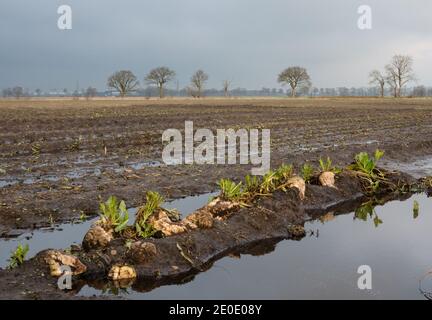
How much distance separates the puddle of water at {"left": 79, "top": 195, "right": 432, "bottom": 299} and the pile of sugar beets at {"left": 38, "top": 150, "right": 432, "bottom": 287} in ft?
1.05

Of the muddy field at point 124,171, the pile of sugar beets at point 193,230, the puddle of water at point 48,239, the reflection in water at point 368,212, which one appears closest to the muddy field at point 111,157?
the muddy field at point 124,171

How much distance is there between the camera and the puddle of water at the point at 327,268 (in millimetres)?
5723

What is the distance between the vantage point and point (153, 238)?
6.89m

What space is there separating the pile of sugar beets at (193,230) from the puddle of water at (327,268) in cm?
32

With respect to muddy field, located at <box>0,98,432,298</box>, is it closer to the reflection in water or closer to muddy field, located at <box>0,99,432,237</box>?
muddy field, located at <box>0,99,432,237</box>

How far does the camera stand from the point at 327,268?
21.4 ft

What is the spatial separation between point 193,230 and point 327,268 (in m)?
2.02

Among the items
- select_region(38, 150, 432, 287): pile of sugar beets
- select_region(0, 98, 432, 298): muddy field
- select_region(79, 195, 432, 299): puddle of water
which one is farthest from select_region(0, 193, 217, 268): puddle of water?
select_region(79, 195, 432, 299): puddle of water

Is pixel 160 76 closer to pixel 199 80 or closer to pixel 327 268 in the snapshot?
pixel 199 80

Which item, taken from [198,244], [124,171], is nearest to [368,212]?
[198,244]

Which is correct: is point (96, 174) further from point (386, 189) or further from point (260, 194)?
point (386, 189)

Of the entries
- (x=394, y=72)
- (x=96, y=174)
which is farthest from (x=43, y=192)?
(x=394, y=72)

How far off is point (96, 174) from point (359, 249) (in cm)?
669
